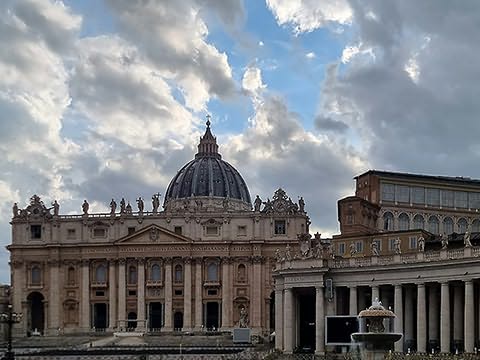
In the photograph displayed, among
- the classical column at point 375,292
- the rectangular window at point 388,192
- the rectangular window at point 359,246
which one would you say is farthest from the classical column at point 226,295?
the classical column at point 375,292

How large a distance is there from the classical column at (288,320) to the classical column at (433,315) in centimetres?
1392

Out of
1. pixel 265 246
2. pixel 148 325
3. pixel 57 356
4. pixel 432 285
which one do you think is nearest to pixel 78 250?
pixel 148 325

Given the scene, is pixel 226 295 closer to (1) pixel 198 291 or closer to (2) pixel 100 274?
(1) pixel 198 291

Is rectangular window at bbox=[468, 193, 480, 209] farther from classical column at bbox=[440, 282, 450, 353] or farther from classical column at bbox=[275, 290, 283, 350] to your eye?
classical column at bbox=[440, 282, 450, 353]

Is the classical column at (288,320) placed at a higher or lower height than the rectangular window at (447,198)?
lower

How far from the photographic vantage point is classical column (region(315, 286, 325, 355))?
85312mm

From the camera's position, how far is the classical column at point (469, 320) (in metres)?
72.8

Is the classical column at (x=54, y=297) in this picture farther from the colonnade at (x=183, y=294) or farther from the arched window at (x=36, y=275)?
the colonnade at (x=183, y=294)

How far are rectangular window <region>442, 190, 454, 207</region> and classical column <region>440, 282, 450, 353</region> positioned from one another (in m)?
50.0

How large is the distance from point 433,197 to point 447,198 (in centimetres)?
219

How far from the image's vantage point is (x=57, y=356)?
88.3 metres

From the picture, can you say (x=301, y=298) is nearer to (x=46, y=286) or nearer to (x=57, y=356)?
(x=57, y=356)

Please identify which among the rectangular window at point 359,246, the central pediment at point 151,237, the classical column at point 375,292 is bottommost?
the classical column at point 375,292

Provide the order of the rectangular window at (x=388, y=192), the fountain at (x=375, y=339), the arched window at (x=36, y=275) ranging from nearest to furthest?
the fountain at (x=375, y=339)
the rectangular window at (x=388, y=192)
the arched window at (x=36, y=275)
